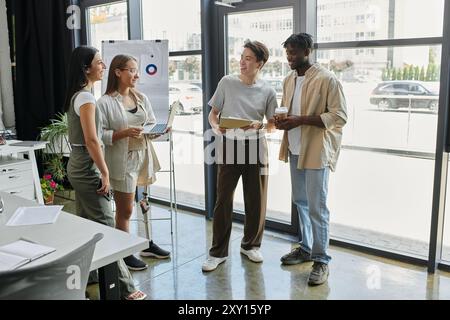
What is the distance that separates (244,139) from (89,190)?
1118 millimetres

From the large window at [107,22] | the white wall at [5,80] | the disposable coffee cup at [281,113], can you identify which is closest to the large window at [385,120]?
the disposable coffee cup at [281,113]

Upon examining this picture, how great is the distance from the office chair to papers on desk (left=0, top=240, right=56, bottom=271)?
32 centimetres

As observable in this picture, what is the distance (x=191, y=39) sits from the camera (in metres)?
4.40

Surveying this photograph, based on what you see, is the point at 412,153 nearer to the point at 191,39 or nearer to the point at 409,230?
the point at 409,230

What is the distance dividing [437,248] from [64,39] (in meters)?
4.54

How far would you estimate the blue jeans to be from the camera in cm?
299

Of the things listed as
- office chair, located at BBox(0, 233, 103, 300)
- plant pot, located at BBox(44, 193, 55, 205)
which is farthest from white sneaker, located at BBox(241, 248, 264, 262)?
plant pot, located at BBox(44, 193, 55, 205)

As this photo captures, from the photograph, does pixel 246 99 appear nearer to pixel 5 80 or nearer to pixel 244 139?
pixel 244 139

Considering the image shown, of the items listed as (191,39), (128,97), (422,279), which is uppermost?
(191,39)

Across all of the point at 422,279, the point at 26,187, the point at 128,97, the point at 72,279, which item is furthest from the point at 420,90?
the point at 26,187

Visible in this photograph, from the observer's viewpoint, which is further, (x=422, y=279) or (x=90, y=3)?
(x=90, y=3)

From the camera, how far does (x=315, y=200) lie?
2.99m

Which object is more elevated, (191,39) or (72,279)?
(191,39)

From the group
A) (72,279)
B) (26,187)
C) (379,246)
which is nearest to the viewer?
(72,279)
